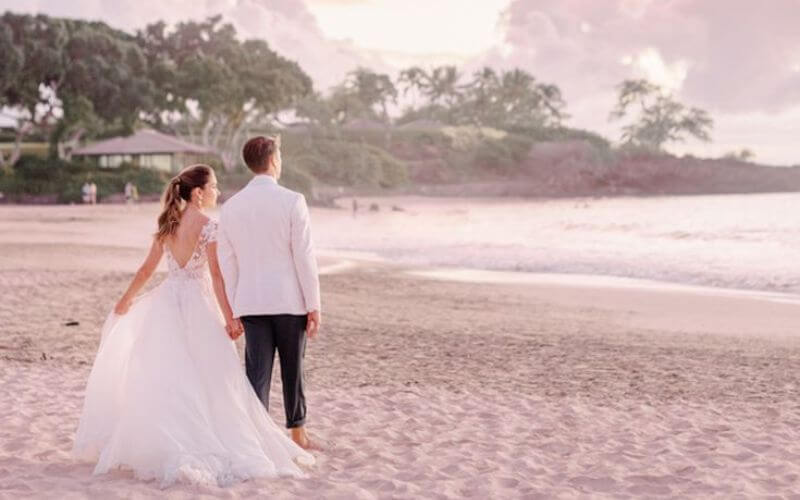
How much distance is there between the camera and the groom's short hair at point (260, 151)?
5430 mm

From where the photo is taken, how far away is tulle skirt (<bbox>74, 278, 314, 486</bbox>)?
5.37 m

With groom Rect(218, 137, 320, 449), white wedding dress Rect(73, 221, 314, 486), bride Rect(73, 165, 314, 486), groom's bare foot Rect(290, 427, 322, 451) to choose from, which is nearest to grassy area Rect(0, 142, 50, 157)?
groom's bare foot Rect(290, 427, 322, 451)

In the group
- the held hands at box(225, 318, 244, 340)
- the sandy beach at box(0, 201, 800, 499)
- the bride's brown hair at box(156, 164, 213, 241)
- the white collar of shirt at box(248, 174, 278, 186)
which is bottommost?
the sandy beach at box(0, 201, 800, 499)

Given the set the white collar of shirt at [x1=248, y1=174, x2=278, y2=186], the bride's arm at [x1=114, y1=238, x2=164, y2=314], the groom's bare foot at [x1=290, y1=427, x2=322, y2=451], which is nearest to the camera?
the white collar of shirt at [x1=248, y1=174, x2=278, y2=186]

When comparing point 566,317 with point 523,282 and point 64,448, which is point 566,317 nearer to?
point 523,282

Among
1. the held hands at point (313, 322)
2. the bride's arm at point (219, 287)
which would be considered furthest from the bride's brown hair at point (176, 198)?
the held hands at point (313, 322)

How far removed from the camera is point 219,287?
219 inches

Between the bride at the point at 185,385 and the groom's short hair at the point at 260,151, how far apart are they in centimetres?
29

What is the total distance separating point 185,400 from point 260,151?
4.53ft

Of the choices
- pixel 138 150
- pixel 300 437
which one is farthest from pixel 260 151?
pixel 138 150

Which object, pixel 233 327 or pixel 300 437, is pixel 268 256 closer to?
pixel 233 327

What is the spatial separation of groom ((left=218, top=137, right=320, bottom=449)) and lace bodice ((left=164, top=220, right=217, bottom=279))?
62mm

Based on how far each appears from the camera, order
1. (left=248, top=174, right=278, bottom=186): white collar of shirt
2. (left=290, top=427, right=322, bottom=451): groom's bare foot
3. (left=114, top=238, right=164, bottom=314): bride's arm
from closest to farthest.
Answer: (left=248, top=174, right=278, bottom=186): white collar of shirt → (left=114, top=238, right=164, bottom=314): bride's arm → (left=290, top=427, right=322, bottom=451): groom's bare foot

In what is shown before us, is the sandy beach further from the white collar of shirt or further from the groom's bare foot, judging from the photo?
the white collar of shirt
